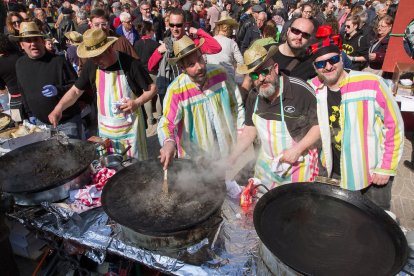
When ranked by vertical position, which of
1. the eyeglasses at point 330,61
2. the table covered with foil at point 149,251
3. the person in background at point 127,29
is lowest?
the table covered with foil at point 149,251

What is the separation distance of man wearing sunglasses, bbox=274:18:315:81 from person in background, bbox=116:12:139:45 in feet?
12.6

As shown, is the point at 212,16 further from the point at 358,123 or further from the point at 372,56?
the point at 358,123

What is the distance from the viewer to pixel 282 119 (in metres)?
2.64

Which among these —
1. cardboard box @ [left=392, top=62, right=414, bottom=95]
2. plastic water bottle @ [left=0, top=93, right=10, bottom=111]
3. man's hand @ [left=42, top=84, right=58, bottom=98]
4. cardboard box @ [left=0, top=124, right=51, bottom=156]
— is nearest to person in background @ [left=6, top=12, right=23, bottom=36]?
plastic water bottle @ [left=0, top=93, right=10, bottom=111]

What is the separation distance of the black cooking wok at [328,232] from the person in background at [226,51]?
2.91m

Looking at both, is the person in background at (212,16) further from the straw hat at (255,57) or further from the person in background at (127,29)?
the straw hat at (255,57)

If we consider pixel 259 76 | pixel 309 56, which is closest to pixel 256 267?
pixel 259 76

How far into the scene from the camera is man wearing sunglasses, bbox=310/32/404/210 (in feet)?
8.20

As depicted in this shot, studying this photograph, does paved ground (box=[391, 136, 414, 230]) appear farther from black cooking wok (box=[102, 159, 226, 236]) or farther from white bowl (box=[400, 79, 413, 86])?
black cooking wok (box=[102, 159, 226, 236])

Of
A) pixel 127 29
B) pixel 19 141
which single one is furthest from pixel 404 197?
pixel 127 29

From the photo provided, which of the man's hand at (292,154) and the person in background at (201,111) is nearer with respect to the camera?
the man's hand at (292,154)

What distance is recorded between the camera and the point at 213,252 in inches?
86.0

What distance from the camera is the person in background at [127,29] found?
6.49 m

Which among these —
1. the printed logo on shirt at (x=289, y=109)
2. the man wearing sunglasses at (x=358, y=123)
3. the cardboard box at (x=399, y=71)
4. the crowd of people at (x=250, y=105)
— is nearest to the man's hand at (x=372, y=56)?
the cardboard box at (x=399, y=71)
